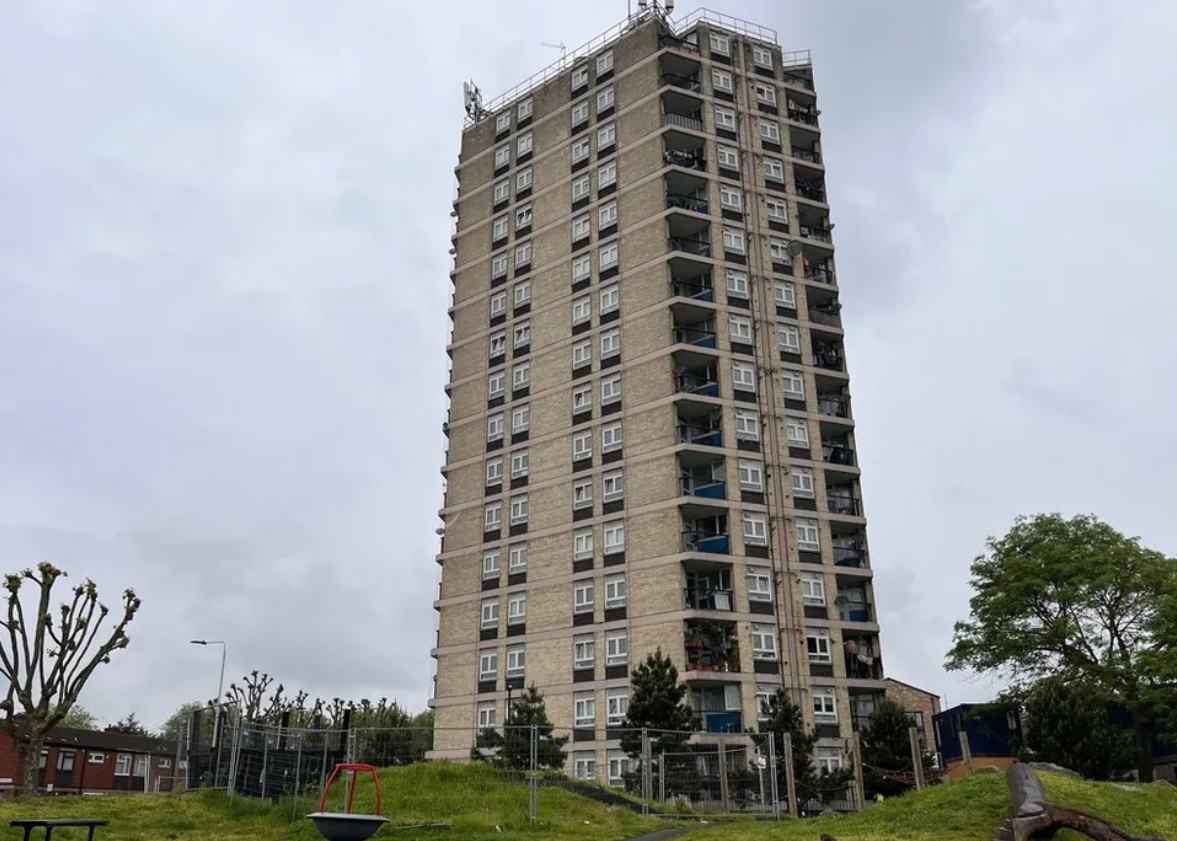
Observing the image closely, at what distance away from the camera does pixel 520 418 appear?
65.3 m

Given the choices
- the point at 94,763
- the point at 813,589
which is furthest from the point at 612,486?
the point at 94,763

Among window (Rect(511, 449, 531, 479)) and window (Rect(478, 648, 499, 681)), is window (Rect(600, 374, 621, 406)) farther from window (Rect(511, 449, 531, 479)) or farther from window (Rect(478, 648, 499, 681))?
window (Rect(478, 648, 499, 681))

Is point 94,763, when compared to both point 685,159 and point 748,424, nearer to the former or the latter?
point 748,424

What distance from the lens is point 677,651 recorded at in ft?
172

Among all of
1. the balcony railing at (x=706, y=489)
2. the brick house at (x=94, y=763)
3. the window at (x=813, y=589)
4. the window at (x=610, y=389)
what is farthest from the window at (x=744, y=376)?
the brick house at (x=94, y=763)

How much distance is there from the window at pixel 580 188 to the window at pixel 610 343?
1031 centimetres

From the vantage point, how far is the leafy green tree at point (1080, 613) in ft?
152

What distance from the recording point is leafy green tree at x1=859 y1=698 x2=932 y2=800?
46656 mm

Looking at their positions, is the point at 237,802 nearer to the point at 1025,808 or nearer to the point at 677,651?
the point at 1025,808

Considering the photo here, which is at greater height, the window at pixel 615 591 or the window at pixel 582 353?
the window at pixel 582 353

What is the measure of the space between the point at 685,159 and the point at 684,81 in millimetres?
6197

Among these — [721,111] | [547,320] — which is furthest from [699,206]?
[547,320]

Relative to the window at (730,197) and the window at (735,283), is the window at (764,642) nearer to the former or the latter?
the window at (735,283)

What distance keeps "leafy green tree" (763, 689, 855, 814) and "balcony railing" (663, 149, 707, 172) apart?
3252 centimetres
